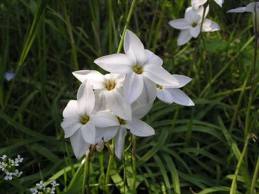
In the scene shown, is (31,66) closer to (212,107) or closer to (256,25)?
(212,107)

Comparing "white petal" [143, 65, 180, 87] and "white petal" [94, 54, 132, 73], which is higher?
"white petal" [94, 54, 132, 73]

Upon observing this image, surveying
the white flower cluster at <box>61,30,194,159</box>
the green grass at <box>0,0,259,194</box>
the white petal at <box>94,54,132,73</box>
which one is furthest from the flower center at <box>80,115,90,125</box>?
the green grass at <box>0,0,259,194</box>

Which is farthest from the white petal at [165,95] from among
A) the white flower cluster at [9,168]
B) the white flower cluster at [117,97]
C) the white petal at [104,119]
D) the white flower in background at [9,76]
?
the white flower in background at [9,76]

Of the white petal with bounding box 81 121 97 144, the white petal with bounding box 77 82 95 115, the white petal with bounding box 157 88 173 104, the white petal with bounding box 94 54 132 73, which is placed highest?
the white petal with bounding box 94 54 132 73

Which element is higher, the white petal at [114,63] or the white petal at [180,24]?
the white petal at [114,63]

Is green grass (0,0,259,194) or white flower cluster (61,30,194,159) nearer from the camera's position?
white flower cluster (61,30,194,159)

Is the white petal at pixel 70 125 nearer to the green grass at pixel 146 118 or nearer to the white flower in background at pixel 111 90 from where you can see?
the white flower in background at pixel 111 90

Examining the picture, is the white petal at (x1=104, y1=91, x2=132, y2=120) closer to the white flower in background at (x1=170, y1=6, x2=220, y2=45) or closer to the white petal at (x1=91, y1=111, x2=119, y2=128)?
the white petal at (x1=91, y1=111, x2=119, y2=128)
